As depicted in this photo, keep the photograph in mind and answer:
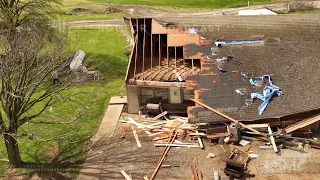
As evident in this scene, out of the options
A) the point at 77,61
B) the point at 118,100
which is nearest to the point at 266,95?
the point at 118,100

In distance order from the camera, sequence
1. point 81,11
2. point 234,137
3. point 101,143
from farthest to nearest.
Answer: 1. point 81,11
2. point 101,143
3. point 234,137

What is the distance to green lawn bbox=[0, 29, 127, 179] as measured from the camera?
66.9ft

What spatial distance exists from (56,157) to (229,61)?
456 inches

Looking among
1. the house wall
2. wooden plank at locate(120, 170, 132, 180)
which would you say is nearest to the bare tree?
the house wall

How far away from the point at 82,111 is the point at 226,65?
9.86 m

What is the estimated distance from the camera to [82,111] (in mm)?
25125

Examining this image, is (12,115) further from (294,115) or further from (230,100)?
(294,115)

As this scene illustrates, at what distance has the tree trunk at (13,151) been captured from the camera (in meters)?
18.0

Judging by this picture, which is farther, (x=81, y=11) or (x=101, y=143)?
(x=81, y=11)

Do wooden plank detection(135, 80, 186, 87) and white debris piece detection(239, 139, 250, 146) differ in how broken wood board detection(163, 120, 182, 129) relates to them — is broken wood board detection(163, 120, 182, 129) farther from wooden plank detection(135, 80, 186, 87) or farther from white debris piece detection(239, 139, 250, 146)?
white debris piece detection(239, 139, 250, 146)

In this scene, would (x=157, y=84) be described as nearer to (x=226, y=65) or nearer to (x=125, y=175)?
(x=226, y=65)

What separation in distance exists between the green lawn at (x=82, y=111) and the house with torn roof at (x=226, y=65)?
319 cm

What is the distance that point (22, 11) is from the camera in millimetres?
31531

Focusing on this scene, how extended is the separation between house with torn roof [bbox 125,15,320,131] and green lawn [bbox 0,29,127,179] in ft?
10.5
